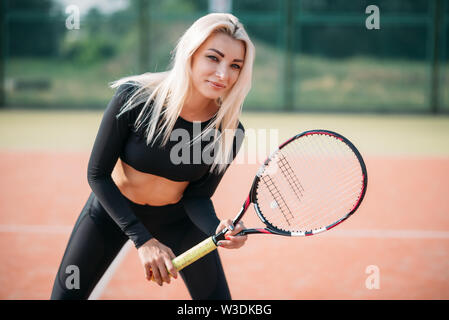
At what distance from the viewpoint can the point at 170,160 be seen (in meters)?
2.22

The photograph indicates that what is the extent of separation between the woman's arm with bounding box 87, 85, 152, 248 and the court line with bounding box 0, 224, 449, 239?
2.40 meters

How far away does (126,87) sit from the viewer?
2.17 m

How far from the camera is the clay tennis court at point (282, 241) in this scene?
3.36m

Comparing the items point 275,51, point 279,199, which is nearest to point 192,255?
point 279,199

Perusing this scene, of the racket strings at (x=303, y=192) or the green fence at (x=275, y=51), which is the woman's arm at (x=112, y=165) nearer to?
the racket strings at (x=303, y=192)

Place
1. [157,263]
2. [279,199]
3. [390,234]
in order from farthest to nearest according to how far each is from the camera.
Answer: [390,234], [279,199], [157,263]

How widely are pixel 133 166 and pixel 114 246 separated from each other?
38cm

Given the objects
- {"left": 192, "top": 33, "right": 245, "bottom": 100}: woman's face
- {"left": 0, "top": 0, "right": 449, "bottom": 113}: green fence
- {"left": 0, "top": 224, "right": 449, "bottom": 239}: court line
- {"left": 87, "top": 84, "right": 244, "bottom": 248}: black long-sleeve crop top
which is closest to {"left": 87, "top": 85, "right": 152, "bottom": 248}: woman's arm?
{"left": 87, "top": 84, "right": 244, "bottom": 248}: black long-sleeve crop top

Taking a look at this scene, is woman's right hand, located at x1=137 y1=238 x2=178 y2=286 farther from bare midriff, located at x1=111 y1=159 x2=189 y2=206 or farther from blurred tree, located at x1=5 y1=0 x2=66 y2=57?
blurred tree, located at x1=5 y1=0 x2=66 y2=57

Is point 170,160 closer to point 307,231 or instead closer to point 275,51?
point 307,231

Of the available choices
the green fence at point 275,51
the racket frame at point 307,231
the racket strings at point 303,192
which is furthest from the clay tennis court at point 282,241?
the green fence at point 275,51

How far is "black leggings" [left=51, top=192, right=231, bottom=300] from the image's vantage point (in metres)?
2.25
